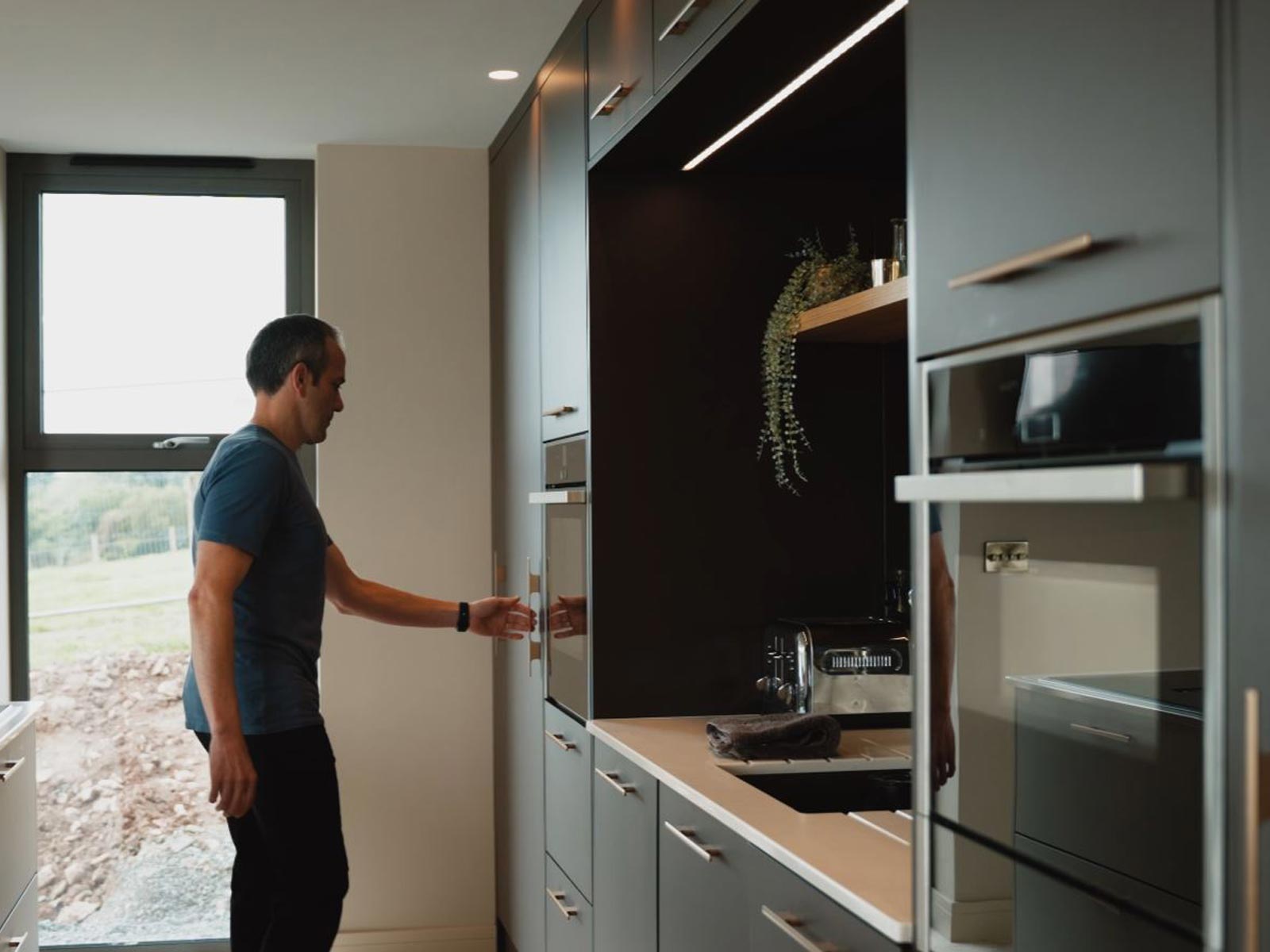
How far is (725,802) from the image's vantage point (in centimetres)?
210

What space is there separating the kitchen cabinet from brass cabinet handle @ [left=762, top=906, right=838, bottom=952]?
111cm

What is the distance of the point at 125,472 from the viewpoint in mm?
4367

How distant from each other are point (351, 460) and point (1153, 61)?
135 inches

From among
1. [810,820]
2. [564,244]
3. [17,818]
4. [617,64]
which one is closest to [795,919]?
[810,820]

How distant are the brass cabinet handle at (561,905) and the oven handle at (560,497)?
2.99 feet

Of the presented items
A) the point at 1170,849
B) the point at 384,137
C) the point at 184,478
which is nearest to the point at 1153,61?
the point at 1170,849

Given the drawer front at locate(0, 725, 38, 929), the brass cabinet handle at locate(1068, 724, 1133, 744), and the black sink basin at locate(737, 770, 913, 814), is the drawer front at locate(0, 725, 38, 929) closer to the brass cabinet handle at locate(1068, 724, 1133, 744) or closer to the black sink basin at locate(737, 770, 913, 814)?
the black sink basin at locate(737, 770, 913, 814)

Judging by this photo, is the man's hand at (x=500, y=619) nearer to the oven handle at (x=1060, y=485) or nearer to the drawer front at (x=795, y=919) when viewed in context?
the drawer front at (x=795, y=919)

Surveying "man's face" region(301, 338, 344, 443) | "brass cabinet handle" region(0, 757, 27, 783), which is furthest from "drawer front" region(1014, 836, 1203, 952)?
"brass cabinet handle" region(0, 757, 27, 783)

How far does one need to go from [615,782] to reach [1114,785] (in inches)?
67.2

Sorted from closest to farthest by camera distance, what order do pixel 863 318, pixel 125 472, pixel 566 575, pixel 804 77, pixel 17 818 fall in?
1. pixel 804 77
2. pixel 863 318
3. pixel 566 575
4. pixel 17 818
5. pixel 125 472

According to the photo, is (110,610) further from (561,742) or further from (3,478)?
(561,742)

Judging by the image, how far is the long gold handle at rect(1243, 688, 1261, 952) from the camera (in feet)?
3.09

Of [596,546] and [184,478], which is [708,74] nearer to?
[596,546]
